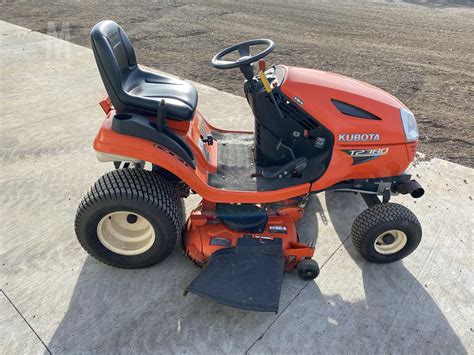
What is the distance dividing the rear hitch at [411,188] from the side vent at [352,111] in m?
0.48

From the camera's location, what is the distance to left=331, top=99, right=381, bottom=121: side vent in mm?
2492

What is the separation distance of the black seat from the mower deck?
0.90 meters

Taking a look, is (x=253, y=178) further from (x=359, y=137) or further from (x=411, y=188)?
(x=411, y=188)

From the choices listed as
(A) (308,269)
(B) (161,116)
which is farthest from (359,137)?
(B) (161,116)

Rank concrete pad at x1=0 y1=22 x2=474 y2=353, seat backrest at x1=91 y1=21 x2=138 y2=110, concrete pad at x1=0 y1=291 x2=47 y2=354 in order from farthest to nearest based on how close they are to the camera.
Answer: seat backrest at x1=91 y1=21 x2=138 y2=110 < concrete pad at x1=0 y1=22 x2=474 y2=353 < concrete pad at x1=0 y1=291 x2=47 y2=354

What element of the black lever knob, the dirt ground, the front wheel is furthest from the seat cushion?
the dirt ground

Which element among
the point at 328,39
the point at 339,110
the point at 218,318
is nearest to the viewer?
the point at 218,318

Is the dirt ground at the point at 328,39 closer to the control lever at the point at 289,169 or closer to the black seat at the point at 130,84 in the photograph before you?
the control lever at the point at 289,169

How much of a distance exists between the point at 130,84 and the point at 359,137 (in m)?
1.61

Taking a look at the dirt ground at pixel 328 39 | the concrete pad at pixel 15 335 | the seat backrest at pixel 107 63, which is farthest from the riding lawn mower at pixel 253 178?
the dirt ground at pixel 328 39

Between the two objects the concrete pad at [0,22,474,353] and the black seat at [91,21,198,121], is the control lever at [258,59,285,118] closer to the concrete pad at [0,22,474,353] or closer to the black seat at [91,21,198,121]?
the black seat at [91,21,198,121]

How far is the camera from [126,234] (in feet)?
8.55

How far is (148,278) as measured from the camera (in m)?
2.50

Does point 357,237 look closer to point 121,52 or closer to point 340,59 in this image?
point 121,52
